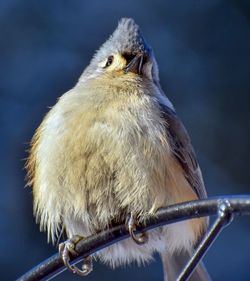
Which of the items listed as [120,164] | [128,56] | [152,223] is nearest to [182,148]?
[120,164]

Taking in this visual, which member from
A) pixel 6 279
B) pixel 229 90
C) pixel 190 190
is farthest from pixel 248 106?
pixel 190 190

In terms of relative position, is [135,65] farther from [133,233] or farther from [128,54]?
[133,233]

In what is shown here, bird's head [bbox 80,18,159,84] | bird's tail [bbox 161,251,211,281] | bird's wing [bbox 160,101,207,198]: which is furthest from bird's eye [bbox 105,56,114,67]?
bird's tail [bbox 161,251,211,281]

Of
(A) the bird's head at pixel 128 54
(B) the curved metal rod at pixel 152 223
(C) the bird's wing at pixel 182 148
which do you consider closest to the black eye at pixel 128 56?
(A) the bird's head at pixel 128 54

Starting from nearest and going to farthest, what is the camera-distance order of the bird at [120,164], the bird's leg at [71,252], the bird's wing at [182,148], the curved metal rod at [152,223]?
the curved metal rod at [152,223]
the bird's leg at [71,252]
the bird at [120,164]
the bird's wing at [182,148]

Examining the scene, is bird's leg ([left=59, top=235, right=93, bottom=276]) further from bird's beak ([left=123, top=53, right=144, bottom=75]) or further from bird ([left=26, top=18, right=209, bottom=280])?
bird's beak ([left=123, top=53, right=144, bottom=75])

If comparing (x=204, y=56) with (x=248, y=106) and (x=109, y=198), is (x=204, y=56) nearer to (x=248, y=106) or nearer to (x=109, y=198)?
(x=248, y=106)

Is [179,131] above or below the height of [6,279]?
above

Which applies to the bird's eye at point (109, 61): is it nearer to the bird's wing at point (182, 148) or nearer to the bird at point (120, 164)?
the bird at point (120, 164)
